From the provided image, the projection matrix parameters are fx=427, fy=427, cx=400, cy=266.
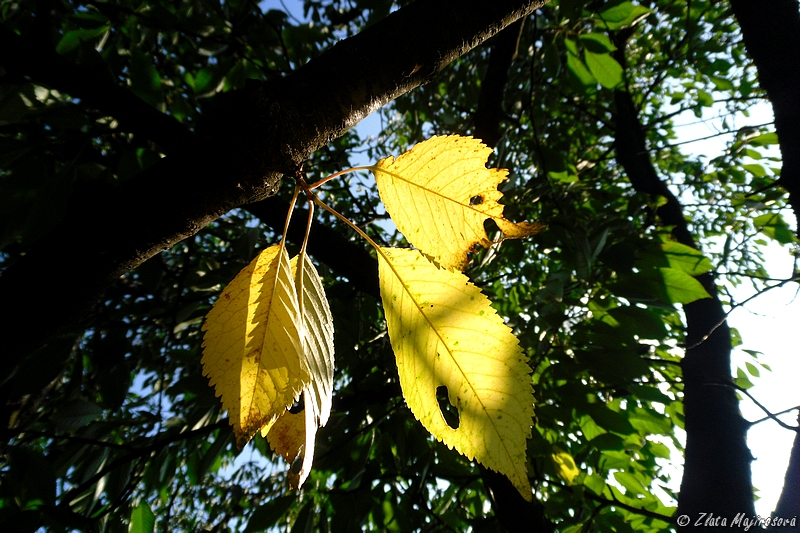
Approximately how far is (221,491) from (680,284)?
10.5 feet

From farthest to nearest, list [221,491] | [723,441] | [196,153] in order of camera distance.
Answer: [221,491]
[723,441]
[196,153]

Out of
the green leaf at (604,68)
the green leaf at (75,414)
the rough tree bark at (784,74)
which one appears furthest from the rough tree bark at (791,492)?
the green leaf at (75,414)

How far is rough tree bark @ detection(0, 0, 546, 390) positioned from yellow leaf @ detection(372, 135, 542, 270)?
10cm

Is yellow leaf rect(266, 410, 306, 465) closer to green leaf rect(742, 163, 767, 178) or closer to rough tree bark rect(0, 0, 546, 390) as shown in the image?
rough tree bark rect(0, 0, 546, 390)

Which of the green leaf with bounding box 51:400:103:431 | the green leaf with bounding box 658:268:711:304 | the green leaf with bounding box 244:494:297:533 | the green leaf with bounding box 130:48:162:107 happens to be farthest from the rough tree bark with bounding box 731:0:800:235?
the green leaf with bounding box 51:400:103:431

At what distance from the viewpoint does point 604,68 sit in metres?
1.89

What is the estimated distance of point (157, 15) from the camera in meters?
1.72

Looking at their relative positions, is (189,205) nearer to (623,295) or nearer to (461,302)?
(461,302)

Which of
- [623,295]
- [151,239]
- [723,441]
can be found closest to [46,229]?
[151,239]

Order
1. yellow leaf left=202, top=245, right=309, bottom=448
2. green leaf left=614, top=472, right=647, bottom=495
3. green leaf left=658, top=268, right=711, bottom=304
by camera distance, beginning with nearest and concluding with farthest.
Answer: yellow leaf left=202, top=245, right=309, bottom=448
green leaf left=658, top=268, right=711, bottom=304
green leaf left=614, top=472, right=647, bottom=495

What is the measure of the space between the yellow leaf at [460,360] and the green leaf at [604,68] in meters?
1.70

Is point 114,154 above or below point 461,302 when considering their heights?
above

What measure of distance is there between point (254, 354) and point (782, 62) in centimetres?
162

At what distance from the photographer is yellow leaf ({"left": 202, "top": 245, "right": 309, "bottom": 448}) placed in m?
0.61
